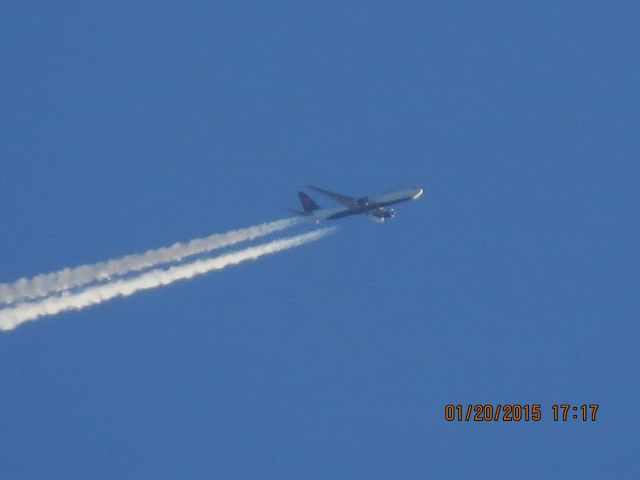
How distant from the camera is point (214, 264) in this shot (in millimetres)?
97000

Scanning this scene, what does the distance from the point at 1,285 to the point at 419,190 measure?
4296 centimetres

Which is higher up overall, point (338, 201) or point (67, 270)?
point (338, 201)

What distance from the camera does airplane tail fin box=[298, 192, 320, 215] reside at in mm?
107238

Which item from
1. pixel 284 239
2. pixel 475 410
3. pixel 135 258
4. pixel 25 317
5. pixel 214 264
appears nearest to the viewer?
pixel 25 317

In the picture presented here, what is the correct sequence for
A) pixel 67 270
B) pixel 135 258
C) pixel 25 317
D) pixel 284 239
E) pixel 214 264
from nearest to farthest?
pixel 25 317 < pixel 67 270 < pixel 135 258 < pixel 214 264 < pixel 284 239

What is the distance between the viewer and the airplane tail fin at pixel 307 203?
107 m

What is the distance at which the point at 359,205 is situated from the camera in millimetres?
103875

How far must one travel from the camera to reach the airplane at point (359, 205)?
104 meters

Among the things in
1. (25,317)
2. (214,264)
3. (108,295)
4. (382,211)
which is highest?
(382,211)

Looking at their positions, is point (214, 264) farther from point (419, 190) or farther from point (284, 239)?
point (419, 190)

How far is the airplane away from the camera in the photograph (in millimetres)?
103688

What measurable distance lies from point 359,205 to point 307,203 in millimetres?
5695

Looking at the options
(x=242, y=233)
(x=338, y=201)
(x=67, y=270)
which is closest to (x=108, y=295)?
(x=67, y=270)

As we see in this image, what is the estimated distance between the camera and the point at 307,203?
108m
